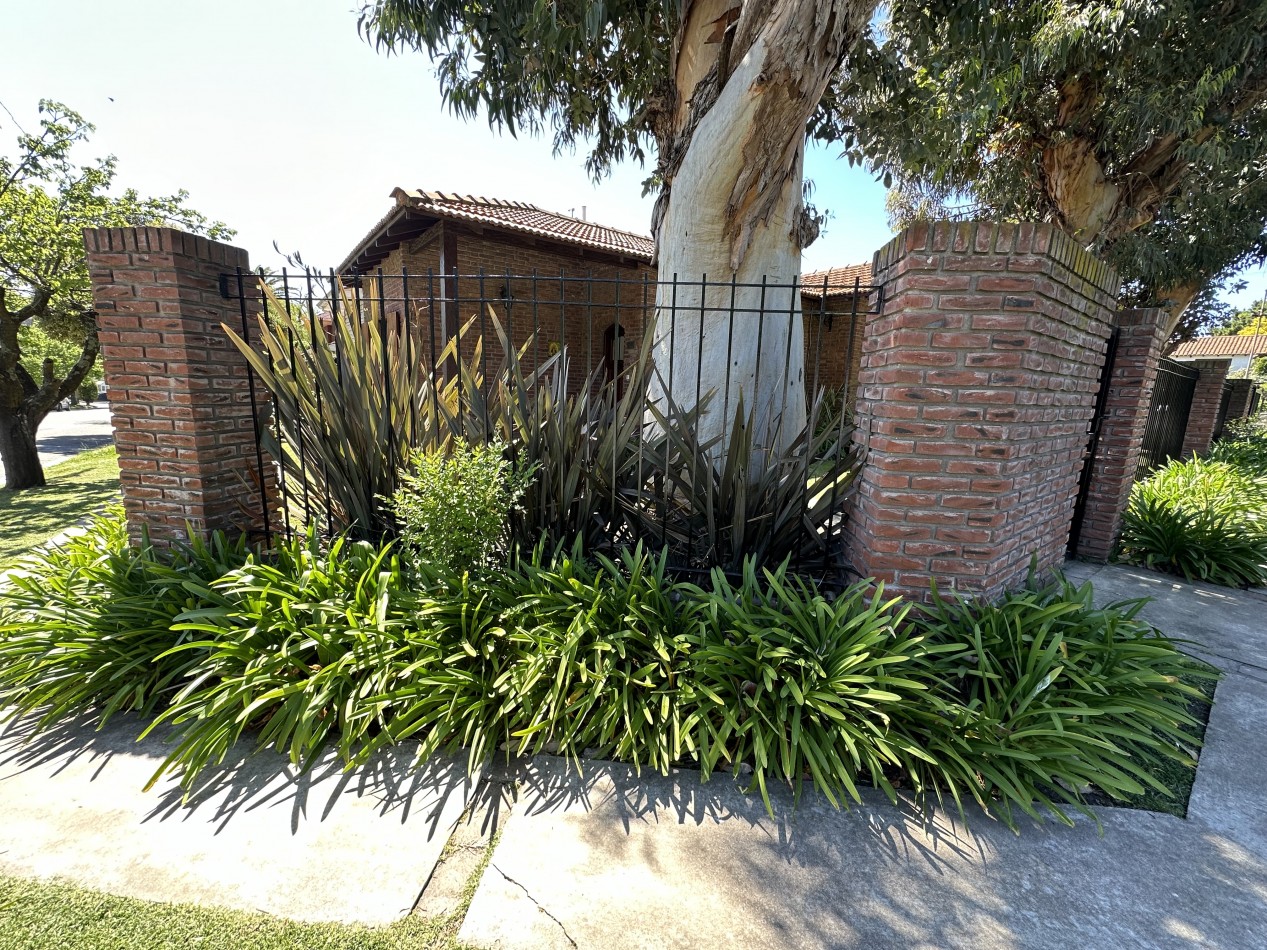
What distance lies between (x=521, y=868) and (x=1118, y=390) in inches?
199

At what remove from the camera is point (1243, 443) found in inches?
367

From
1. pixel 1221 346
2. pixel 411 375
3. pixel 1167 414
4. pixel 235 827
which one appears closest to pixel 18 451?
pixel 411 375

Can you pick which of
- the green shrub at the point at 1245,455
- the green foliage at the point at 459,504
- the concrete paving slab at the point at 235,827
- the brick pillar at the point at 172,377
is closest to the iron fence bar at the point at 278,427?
the brick pillar at the point at 172,377

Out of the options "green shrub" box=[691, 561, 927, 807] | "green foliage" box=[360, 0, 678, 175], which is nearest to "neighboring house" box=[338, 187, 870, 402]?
"green foliage" box=[360, 0, 678, 175]

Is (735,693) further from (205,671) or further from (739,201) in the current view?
(739,201)

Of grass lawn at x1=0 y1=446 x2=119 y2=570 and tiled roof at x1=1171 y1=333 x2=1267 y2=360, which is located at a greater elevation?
tiled roof at x1=1171 y1=333 x2=1267 y2=360

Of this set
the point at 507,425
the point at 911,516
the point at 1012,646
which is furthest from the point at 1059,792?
the point at 507,425

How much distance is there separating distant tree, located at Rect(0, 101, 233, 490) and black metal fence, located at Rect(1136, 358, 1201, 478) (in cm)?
1536

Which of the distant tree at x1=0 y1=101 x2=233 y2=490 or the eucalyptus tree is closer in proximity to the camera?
the eucalyptus tree

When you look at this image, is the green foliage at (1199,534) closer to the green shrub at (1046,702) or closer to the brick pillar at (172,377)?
the green shrub at (1046,702)

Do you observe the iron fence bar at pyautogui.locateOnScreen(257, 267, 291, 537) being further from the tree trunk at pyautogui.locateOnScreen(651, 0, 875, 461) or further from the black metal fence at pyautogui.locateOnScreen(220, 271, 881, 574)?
the tree trunk at pyautogui.locateOnScreen(651, 0, 875, 461)

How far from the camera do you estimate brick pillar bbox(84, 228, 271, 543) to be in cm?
282

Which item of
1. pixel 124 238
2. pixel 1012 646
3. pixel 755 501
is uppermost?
pixel 124 238

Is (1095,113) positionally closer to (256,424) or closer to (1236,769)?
(1236,769)
